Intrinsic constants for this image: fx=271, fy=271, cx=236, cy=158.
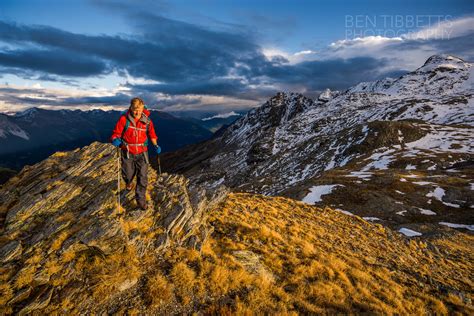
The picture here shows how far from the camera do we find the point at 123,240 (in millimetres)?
10883

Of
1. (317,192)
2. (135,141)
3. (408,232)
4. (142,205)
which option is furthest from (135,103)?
(317,192)

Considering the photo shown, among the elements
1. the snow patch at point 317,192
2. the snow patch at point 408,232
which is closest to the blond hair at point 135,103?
the snow patch at point 408,232

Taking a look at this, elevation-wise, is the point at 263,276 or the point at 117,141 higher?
the point at 117,141

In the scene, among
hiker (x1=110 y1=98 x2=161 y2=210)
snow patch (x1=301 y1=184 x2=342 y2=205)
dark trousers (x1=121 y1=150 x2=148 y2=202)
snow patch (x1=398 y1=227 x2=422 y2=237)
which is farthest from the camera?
snow patch (x1=301 y1=184 x2=342 y2=205)

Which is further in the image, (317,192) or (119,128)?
(317,192)

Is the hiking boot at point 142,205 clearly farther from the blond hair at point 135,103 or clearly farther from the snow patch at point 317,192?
the snow patch at point 317,192

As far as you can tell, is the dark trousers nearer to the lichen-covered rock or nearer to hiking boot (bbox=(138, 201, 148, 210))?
hiking boot (bbox=(138, 201, 148, 210))

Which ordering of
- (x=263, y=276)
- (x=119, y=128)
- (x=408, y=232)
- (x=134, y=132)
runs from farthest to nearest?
(x=408, y=232) → (x=134, y=132) → (x=119, y=128) → (x=263, y=276)

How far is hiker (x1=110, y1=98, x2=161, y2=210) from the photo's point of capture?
11883 millimetres

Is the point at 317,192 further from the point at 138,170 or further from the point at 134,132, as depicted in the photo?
the point at 134,132

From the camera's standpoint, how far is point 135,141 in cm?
1224

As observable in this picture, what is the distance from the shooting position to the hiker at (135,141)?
468 inches

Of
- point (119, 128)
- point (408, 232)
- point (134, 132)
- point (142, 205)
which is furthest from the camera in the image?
point (408, 232)

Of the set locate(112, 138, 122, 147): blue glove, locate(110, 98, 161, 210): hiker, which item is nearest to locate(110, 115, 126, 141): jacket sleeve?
locate(110, 98, 161, 210): hiker
